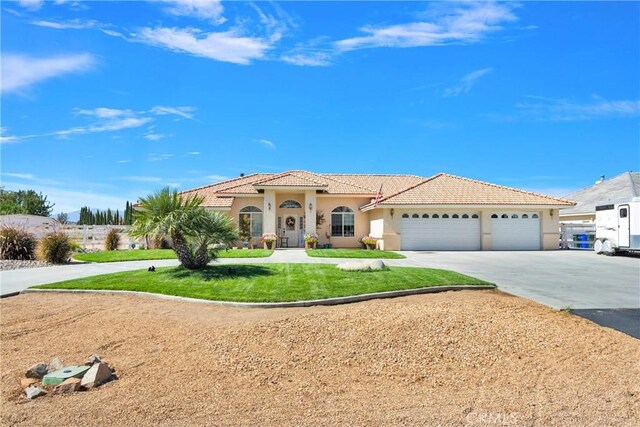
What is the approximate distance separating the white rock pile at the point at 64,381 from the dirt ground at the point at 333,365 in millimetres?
136

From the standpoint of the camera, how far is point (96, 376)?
5484 millimetres

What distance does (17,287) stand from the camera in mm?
11812

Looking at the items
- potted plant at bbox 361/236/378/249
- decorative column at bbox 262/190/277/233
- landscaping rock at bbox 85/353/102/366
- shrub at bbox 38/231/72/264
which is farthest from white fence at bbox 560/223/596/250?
landscaping rock at bbox 85/353/102/366

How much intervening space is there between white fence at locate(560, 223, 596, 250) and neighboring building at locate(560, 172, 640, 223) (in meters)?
3.06

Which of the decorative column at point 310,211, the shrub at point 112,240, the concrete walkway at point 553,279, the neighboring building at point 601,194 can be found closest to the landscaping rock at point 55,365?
the concrete walkway at point 553,279

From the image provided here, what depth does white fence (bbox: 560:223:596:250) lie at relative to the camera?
90.8ft

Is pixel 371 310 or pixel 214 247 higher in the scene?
pixel 214 247

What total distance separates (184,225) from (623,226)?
21.5m

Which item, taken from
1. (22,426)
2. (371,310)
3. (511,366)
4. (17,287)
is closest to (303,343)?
(371,310)

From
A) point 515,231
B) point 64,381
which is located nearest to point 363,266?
point 64,381

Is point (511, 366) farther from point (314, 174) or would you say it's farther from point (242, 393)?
point (314, 174)

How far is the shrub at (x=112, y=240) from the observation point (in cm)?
2686

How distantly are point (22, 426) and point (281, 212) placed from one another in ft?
83.5

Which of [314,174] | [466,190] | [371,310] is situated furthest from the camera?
[314,174]
